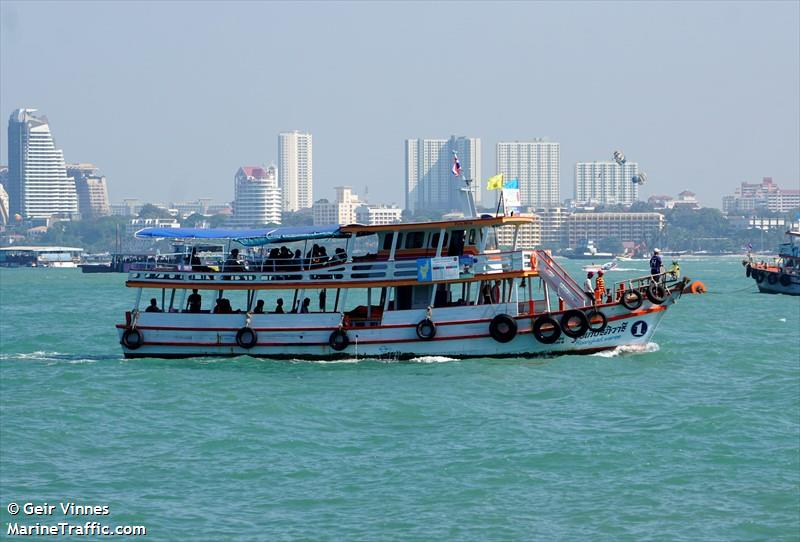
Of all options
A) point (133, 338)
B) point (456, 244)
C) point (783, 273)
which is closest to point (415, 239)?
point (456, 244)

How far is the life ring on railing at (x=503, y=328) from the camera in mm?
34344

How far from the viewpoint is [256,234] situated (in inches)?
1502

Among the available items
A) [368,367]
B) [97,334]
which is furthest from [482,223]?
[97,334]

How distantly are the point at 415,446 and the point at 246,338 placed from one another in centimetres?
1183

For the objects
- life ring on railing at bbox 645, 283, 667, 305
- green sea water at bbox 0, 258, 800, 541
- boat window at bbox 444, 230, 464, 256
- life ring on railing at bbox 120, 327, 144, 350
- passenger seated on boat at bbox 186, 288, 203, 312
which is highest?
boat window at bbox 444, 230, 464, 256

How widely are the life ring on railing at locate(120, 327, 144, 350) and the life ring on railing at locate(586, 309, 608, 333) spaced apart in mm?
11970

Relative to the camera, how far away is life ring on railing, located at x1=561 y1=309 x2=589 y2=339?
34531 mm

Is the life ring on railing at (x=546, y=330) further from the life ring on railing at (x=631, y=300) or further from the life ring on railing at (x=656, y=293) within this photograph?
the life ring on railing at (x=656, y=293)

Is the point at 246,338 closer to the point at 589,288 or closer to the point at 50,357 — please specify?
the point at 50,357

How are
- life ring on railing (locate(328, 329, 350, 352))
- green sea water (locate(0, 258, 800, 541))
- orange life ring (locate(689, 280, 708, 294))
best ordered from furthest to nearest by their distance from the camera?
life ring on railing (locate(328, 329, 350, 352)) → orange life ring (locate(689, 280, 708, 294)) → green sea water (locate(0, 258, 800, 541))

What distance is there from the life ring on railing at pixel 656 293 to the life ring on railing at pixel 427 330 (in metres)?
5.51

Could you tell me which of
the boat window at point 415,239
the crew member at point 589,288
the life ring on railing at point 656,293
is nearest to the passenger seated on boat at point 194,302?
the boat window at point 415,239

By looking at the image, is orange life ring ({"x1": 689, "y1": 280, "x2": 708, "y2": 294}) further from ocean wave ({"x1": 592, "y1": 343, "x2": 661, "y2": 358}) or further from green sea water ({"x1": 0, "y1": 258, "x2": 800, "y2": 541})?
green sea water ({"x1": 0, "y1": 258, "x2": 800, "y2": 541})

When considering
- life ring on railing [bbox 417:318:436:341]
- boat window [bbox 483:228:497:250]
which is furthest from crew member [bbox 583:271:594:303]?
life ring on railing [bbox 417:318:436:341]
